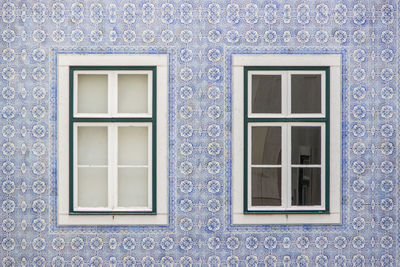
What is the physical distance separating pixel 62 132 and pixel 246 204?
6.25 feet

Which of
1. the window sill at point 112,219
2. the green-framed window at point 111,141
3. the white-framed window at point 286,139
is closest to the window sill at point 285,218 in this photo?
the white-framed window at point 286,139

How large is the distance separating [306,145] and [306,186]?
0.40 metres

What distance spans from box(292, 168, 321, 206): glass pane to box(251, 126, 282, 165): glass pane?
24 centimetres

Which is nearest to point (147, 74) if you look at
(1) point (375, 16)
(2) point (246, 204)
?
(2) point (246, 204)

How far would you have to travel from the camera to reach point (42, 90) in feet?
23.7

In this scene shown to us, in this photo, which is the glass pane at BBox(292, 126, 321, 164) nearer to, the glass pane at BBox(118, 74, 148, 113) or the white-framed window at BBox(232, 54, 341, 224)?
the white-framed window at BBox(232, 54, 341, 224)

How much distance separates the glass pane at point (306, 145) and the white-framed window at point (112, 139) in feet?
4.13

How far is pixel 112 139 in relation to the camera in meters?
7.27

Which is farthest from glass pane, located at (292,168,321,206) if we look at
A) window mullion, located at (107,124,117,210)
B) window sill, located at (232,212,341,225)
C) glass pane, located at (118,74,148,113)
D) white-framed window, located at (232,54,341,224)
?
window mullion, located at (107,124,117,210)

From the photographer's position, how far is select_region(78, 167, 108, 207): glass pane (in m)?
7.29

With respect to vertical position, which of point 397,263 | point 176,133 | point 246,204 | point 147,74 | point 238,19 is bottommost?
point 397,263

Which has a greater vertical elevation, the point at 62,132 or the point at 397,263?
the point at 62,132

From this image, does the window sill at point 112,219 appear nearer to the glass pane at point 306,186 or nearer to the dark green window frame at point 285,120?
the dark green window frame at point 285,120

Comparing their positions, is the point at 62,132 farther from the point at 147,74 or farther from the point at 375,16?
the point at 375,16
